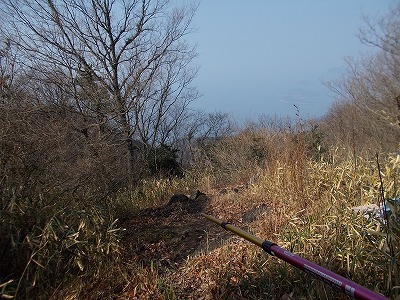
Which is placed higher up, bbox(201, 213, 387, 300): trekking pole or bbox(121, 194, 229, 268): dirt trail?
bbox(201, 213, 387, 300): trekking pole

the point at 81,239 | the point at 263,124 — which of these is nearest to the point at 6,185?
the point at 81,239

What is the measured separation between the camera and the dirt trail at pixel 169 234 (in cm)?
423

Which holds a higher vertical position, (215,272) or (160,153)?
(160,153)

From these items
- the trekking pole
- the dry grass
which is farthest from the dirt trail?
the trekking pole

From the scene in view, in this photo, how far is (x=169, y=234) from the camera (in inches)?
200

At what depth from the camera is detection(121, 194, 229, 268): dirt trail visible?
4.23 m

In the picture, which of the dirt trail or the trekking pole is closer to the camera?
the trekking pole

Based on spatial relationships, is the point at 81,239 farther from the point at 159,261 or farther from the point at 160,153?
the point at 160,153

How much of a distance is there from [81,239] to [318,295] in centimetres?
203

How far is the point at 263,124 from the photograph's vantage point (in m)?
11.2

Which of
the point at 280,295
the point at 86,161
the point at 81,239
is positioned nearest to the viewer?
the point at 280,295

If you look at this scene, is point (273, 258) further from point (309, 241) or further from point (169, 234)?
point (169, 234)

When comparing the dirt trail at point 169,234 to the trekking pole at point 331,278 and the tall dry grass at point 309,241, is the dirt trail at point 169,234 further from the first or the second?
the trekking pole at point 331,278

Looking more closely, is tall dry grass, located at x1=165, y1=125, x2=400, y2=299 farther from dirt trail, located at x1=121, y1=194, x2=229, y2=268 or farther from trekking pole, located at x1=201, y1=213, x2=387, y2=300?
trekking pole, located at x1=201, y1=213, x2=387, y2=300
